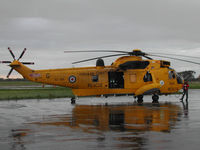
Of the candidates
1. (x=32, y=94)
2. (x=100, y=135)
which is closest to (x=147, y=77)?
(x=100, y=135)

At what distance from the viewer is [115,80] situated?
2525 cm

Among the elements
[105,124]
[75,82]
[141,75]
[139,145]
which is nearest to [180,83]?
[141,75]

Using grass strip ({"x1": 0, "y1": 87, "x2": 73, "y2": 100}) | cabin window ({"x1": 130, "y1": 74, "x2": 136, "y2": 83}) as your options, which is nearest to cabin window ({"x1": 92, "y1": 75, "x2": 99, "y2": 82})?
cabin window ({"x1": 130, "y1": 74, "x2": 136, "y2": 83})

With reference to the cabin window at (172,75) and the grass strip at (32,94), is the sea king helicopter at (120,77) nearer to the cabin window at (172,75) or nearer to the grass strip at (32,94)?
the cabin window at (172,75)

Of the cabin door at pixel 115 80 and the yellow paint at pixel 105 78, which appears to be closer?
the yellow paint at pixel 105 78

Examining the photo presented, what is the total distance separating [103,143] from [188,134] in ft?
9.62

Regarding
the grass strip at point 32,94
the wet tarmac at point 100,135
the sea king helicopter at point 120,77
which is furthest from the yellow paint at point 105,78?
the wet tarmac at point 100,135

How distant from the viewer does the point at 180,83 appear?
25859mm

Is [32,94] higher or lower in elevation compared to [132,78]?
lower

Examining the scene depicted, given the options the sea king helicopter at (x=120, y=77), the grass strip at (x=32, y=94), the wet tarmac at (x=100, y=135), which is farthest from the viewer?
the grass strip at (x=32, y=94)

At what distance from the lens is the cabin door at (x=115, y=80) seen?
82.6ft

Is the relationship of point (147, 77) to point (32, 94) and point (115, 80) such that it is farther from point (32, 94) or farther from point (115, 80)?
A: point (32, 94)

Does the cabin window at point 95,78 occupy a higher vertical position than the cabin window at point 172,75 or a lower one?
lower

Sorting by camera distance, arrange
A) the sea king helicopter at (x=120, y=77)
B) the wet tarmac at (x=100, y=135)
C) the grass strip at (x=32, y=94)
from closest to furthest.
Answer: the wet tarmac at (x=100, y=135) → the sea king helicopter at (x=120, y=77) → the grass strip at (x=32, y=94)
